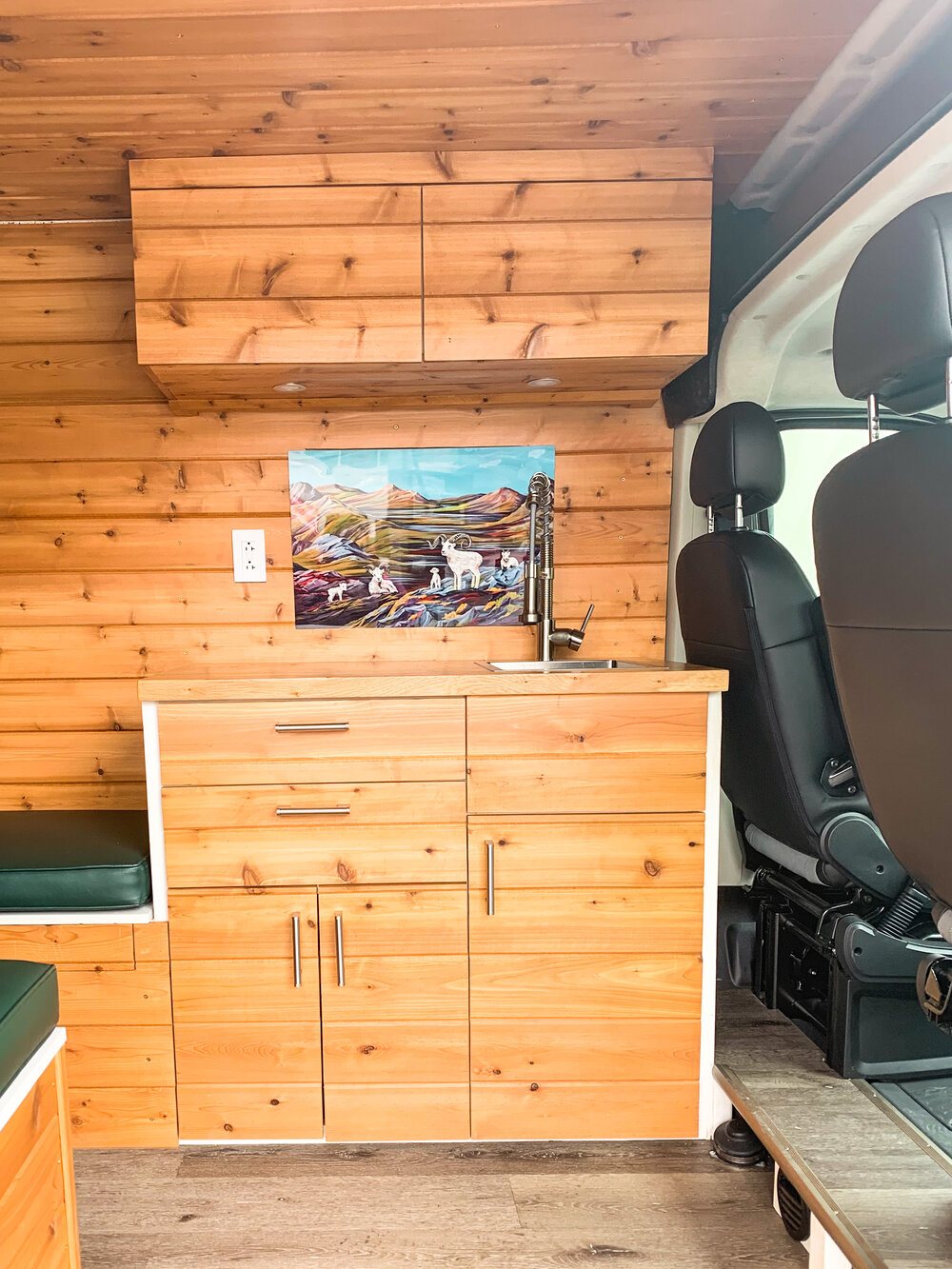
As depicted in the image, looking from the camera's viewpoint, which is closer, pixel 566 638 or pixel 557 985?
pixel 557 985

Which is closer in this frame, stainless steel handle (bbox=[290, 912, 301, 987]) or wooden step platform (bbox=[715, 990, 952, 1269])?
wooden step platform (bbox=[715, 990, 952, 1269])

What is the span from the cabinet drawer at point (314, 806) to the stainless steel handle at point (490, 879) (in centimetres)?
7

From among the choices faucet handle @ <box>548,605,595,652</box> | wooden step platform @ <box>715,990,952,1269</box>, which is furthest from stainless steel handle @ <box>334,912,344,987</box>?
faucet handle @ <box>548,605,595,652</box>

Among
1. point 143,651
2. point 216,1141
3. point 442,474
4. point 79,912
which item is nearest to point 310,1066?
point 216,1141

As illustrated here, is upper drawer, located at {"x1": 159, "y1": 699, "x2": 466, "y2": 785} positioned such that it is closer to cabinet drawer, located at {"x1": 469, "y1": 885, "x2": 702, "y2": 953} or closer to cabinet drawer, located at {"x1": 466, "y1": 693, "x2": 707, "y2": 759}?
cabinet drawer, located at {"x1": 466, "y1": 693, "x2": 707, "y2": 759}

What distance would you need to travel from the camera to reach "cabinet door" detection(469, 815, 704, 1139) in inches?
75.1

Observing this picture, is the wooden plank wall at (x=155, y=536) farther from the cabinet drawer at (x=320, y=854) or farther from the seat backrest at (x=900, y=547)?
the seat backrest at (x=900, y=547)

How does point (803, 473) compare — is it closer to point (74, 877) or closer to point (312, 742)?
point (312, 742)

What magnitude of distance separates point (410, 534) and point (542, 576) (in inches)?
15.6

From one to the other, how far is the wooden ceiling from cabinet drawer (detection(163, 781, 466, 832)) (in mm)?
1441

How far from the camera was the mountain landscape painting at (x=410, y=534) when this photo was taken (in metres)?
2.53

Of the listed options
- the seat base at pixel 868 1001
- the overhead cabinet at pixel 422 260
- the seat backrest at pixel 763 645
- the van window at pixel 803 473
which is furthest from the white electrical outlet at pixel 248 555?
the seat base at pixel 868 1001

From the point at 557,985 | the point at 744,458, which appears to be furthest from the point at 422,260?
the point at 557,985

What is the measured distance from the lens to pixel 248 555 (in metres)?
2.54
